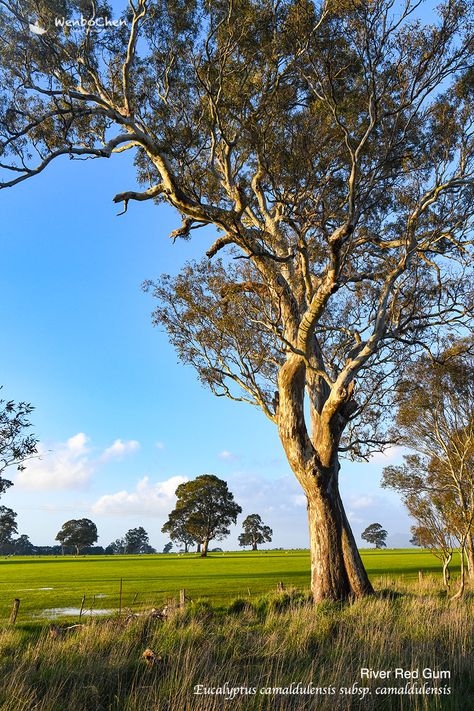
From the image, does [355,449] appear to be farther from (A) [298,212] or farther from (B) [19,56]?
(B) [19,56]

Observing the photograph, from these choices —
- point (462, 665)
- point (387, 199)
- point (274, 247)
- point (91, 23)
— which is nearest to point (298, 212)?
point (274, 247)

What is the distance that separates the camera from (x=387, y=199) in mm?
15602

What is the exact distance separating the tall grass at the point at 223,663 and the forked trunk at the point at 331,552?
4.40m

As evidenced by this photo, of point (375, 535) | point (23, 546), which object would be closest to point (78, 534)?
point (23, 546)

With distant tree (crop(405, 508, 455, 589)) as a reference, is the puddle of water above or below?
below

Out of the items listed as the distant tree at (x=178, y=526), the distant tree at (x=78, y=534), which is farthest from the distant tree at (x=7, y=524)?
the distant tree at (x=178, y=526)

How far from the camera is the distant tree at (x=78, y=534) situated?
99.2 metres

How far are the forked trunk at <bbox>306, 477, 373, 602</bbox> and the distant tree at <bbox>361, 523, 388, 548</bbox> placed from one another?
12808 cm

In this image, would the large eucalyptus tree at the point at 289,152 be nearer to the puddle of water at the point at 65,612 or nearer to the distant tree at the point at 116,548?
the puddle of water at the point at 65,612

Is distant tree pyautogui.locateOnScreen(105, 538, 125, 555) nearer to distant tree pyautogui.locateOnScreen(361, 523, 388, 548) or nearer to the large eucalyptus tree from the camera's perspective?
distant tree pyautogui.locateOnScreen(361, 523, 388, 548)

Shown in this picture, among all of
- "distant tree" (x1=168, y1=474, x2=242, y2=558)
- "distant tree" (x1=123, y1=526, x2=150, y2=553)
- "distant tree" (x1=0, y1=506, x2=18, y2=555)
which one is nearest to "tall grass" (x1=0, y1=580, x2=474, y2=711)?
"distant tree" (x1=168, y1=474, x2=242, y2=558)

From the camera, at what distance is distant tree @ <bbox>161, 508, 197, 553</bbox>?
65875mm

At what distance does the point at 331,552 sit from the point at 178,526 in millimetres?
60804

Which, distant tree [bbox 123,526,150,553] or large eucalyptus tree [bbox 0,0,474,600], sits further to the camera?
distant tree [bbox 123,526,150,553]
